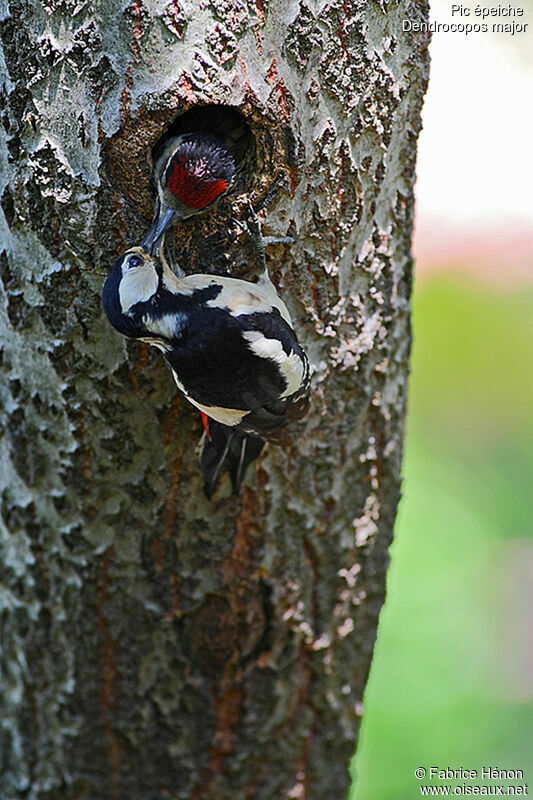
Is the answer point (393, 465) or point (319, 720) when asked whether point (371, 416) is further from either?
point (319, 720)

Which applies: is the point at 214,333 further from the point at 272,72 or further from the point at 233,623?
the point at 233,623

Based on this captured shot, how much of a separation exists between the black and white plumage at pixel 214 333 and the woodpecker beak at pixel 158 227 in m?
0.01

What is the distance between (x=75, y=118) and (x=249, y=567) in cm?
69

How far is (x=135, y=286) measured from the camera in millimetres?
898

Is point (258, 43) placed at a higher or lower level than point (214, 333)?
higher

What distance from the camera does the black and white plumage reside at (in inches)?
35.7

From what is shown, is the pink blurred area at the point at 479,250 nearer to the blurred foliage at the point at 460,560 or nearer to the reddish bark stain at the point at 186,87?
the blurred foliage at the point at 460,560

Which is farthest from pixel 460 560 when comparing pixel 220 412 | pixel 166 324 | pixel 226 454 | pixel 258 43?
pixel 258 43

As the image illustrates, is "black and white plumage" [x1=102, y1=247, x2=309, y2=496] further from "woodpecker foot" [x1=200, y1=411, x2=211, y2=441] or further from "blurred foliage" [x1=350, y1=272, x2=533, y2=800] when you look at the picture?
"blurred foliage" [x1=350, y1=272, x2=533, y2=800]

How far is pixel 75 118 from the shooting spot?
0.92 metres

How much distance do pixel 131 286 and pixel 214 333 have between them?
0.12 metres

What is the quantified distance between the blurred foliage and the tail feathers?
112 centimetres

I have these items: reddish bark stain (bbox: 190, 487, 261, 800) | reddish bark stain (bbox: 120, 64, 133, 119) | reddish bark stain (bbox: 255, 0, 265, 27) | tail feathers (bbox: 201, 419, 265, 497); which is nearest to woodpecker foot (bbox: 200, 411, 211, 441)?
tail feathers (bbox: 201, 419, 265, 497)

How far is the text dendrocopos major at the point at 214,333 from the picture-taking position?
2.98 ft
